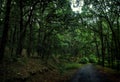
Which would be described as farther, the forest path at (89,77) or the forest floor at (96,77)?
the forest floor at (96,77)

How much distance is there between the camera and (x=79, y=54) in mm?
Answer: 84125

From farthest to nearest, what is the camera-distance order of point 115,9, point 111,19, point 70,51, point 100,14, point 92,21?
1. point 70,51
2. point 92,21
3. point 111,19
4. point 100,14
5. point 115,9

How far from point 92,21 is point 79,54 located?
47065 mm

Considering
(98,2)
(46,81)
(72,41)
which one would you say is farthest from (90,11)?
(72,41)

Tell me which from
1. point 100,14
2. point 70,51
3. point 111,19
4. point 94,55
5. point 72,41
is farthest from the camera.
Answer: point 94,55

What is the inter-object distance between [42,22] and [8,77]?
47.5 feet

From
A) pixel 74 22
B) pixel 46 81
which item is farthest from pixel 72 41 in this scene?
pixel 46 81

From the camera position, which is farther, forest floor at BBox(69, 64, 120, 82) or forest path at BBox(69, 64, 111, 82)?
forest floor at BBox(69, 64, 120, 82)

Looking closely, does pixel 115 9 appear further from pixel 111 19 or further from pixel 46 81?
pixel 46 81

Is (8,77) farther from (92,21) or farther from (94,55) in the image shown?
(94,55)

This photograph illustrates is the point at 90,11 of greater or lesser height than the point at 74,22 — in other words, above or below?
above

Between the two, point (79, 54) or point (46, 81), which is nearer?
point (46, 81)

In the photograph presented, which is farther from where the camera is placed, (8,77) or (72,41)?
(72,41)

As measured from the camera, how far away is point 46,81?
52.7 ft
